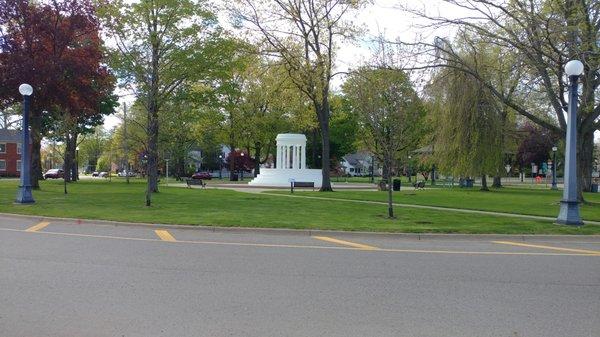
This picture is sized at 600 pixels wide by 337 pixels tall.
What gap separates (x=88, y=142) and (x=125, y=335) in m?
92.9

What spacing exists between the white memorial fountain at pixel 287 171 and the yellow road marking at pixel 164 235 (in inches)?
1331

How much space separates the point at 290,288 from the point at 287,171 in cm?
4273

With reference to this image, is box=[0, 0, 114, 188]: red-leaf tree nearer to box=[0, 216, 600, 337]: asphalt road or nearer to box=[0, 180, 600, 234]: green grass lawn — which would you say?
box=[0, 180, 600, 234]: green grass lawn

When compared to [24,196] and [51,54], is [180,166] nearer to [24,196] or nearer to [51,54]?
[51,54]

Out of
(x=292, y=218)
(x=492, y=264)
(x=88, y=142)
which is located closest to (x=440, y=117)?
(x=292, y=218)

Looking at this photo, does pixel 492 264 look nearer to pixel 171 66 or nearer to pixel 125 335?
pixel 125 335

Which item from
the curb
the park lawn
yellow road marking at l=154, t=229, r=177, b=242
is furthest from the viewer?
the park lawn

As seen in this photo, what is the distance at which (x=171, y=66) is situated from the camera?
29859mm

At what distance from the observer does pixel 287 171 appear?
50.1 m

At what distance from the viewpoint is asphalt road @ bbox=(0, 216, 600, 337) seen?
5719 millimetres

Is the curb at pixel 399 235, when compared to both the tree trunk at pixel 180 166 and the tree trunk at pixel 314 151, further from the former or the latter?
the tree trunk at pixel 314 151

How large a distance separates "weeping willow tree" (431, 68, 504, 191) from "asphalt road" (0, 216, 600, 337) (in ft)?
99.6

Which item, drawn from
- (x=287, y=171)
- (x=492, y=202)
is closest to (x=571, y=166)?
(x=492, y=202)

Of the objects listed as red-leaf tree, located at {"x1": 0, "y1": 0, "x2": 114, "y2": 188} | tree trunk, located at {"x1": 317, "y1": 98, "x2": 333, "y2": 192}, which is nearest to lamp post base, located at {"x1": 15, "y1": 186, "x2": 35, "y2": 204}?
red-leaf tree, located at {"x1": 0, "y1": 0, "x2": 114, "y2": 188}
